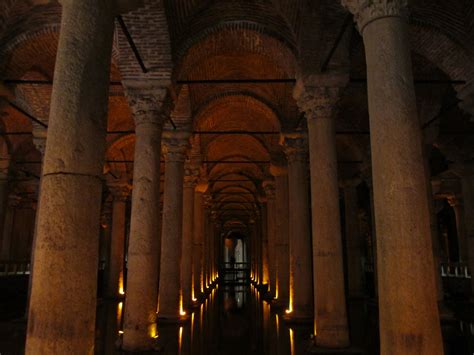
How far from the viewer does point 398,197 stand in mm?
4027

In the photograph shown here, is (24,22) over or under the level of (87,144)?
over

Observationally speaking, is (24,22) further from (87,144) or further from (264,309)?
(264,309)

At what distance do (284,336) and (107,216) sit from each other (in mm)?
21222

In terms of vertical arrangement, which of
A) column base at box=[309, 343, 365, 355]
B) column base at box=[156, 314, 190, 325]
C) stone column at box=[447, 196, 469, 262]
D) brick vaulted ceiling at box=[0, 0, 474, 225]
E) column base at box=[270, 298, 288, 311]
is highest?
brick vaulted ceiling at box=[0, 0, 474, 225]

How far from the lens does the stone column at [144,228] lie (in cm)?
714

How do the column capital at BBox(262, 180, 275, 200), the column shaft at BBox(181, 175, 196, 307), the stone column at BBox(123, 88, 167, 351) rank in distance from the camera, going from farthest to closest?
the column capital at BBox(262, 180, 275, 200) → the column shaft at BBox(181, 175, 196, 307) → the stone column at BBox(123, 88, 167, 351)

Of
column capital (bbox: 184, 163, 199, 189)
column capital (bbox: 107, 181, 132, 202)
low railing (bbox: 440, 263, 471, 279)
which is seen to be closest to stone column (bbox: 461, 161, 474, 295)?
low railing (bbox: 440, 263, 471, 279)

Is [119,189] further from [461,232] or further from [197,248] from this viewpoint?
[461,232]

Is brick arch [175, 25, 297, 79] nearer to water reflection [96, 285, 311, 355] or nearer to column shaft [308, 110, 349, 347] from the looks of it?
column shaft [308, 110, 349, 347]

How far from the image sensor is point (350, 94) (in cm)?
1257

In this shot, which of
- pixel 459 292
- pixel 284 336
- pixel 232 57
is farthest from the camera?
pixel 459 292

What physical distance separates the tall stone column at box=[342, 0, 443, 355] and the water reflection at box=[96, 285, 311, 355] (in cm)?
376

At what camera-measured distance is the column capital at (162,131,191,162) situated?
11.0 m

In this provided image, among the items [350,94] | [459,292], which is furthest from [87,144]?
[459,292]
